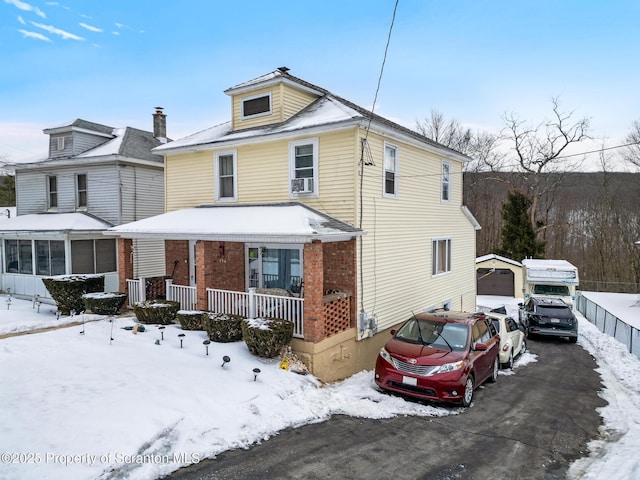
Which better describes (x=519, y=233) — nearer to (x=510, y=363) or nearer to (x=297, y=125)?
(x=510, y=363)

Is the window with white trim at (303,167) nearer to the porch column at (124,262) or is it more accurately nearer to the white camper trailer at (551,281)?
the porch column at (124,262)

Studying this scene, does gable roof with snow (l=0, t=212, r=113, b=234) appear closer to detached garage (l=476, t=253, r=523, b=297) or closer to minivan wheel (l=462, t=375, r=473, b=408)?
minivan wheel (l=462, t=375, r=473, b=408)

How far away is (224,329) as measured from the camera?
9.87m

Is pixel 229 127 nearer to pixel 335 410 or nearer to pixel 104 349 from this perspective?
pixel 104 349

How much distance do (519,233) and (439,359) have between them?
2958cm

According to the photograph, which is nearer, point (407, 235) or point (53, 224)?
point (407, 235)

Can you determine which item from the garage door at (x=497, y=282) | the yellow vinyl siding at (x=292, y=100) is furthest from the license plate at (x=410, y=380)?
the garage door at (x=497, y=282)

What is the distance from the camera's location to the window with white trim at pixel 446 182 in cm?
1670

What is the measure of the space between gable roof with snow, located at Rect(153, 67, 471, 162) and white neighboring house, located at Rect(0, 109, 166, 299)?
4.38 meters

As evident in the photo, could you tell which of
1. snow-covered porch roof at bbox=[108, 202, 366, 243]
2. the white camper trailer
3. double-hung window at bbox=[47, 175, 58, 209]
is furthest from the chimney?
the white camper trailer

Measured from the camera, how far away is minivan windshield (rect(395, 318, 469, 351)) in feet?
29.8

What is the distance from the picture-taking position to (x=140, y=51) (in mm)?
18094

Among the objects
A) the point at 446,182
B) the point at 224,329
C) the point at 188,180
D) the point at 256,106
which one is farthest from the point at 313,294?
the point at 446,182

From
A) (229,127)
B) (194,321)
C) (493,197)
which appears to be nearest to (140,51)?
(229,127)
